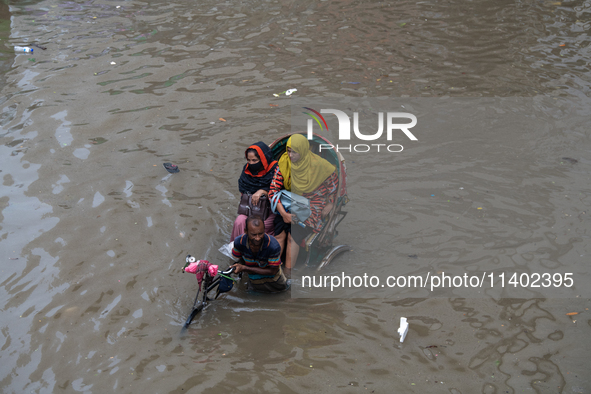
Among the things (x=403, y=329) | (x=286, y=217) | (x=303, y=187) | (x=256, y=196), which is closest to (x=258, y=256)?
(x=286, y=217)

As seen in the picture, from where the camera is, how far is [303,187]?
5.12m

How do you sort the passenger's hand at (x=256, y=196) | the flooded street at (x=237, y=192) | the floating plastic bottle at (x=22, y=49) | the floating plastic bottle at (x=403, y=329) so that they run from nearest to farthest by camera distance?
the flooded street at (x=237, y=192) → the floating plastic bottle at (x=403, y=329) → the passenger's hand at (x=256, y=196) → the floating plastic bottle at (x=22, y=49)

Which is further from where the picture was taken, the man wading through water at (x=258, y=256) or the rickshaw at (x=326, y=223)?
the rickshaw at (x=326, y=223)

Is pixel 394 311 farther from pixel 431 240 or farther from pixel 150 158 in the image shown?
pixel 150 158

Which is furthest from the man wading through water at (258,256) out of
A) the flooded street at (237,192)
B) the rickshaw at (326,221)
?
the rickshaw at (326,221)

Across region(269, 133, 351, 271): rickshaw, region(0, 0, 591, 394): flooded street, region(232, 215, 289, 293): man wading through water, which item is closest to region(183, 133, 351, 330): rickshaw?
region(269, 133, 351, 271): rickshaw

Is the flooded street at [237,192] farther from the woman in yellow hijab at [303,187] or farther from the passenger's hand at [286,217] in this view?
the passenger's hand at [286,217]

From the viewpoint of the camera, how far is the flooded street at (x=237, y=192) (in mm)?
4098

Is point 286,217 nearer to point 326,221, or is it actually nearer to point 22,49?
point 326,221

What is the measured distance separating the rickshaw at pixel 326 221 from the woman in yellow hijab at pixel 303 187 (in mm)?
91

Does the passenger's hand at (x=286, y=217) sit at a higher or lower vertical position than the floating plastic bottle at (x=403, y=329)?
higher

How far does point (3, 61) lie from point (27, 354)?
756cm

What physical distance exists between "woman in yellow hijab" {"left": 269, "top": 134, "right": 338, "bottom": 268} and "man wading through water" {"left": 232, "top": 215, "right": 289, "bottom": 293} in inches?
21.5

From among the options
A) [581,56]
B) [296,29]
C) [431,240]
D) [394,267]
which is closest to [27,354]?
[394,267]
